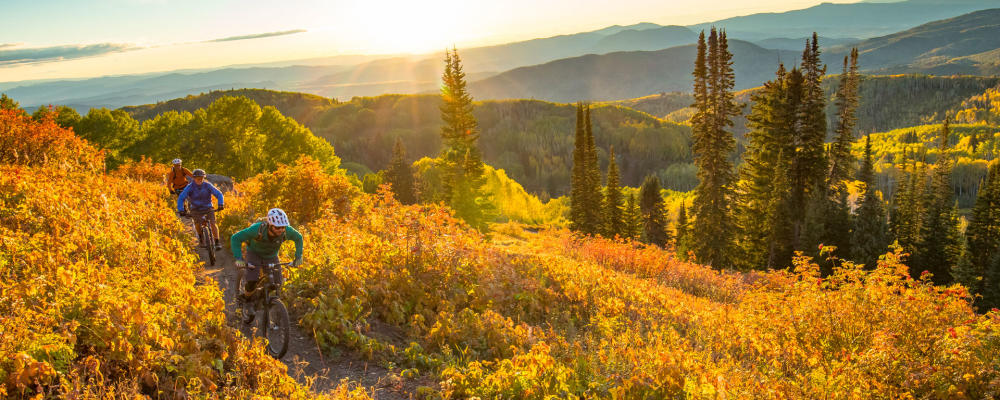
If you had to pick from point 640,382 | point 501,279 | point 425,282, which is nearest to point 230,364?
point 425,282

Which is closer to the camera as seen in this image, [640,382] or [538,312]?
[640,382]

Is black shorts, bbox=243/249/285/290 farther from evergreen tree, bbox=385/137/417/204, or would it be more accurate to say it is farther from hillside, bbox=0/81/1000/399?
evergreen tree, bbox=385/137/417/204

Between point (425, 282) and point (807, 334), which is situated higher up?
point (425, 282)

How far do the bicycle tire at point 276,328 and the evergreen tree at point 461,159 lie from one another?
2482 cm

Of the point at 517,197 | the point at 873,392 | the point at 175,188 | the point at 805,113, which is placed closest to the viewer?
the point at 873,392

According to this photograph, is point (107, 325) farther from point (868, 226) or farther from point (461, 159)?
point (868, 226)

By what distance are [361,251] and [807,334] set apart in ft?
30.0

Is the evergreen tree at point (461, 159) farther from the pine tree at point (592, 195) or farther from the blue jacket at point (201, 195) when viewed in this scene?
the blue jacket at point (201, 195)

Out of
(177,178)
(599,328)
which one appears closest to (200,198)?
(177,178)

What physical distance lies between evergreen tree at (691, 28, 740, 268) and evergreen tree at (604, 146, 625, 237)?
1284 centimetres

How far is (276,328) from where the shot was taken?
308 inches

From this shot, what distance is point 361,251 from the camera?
425 inches

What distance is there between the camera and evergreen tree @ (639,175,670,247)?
62906 mm

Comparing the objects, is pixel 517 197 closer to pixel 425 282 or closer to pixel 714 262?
pixel 714 262
